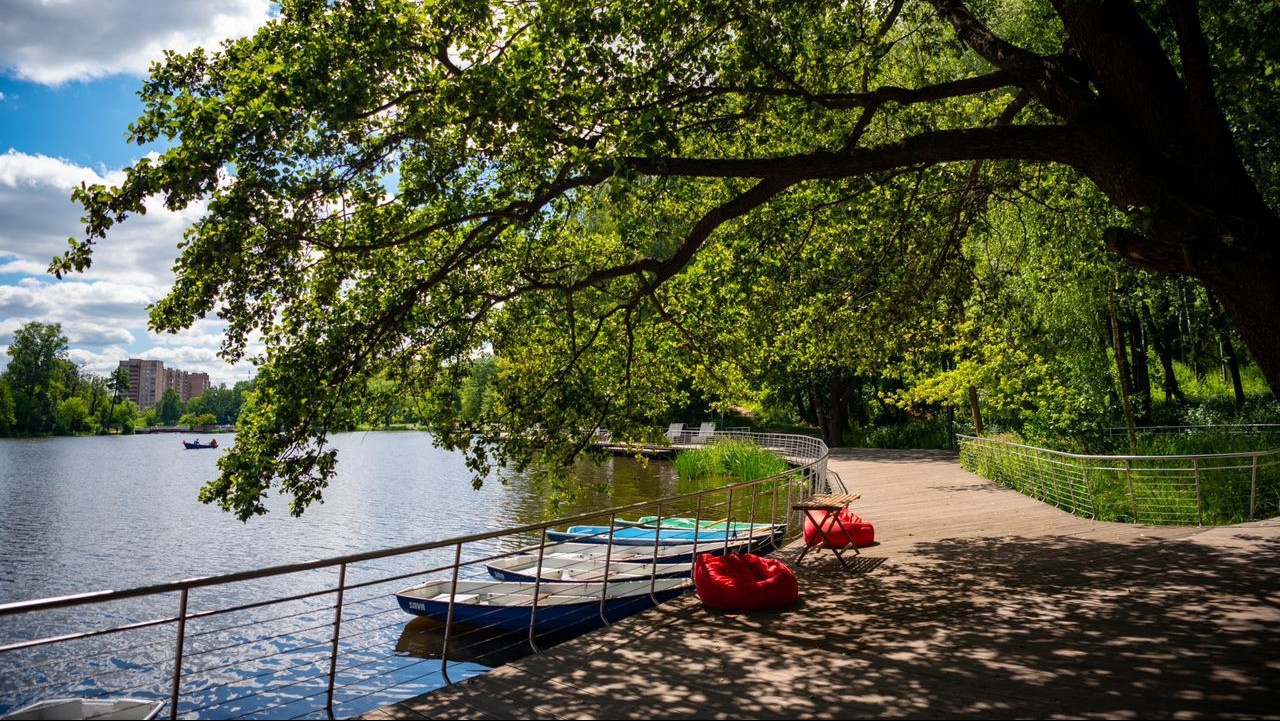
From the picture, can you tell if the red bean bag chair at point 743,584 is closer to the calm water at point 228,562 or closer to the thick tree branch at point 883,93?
the calm water at point 228,562

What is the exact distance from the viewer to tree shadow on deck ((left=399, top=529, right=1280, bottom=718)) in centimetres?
480

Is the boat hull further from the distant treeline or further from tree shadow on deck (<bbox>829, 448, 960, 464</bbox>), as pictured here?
the distant treeline

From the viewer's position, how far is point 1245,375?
3300 cm

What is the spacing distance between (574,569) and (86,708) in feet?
22.6

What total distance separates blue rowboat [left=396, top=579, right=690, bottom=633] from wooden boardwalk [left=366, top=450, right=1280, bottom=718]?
1.87m

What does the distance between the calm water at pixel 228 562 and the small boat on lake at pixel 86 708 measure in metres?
0.25

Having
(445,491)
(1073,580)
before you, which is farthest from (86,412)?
(1073,580)

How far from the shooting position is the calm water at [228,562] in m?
9.93

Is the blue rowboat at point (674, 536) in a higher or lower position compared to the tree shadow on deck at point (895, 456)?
lower

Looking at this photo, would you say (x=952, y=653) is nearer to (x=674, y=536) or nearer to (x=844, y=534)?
(x=844, y=534)

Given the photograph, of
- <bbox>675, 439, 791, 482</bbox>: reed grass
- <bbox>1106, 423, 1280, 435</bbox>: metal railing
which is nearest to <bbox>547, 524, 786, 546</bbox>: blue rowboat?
<bbox>675, 439, 791, 482</bbox>: reed grass

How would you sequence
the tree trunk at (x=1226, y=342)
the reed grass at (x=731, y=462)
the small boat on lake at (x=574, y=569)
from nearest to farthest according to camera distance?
1. the small boat on lake at (x=574, y=569)
2. the tree trunk at (x=1226, y=342)
3. the reed grass at (x=731, y=462)

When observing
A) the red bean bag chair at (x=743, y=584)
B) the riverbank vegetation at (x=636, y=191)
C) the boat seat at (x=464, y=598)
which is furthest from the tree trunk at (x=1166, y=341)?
the boat seat at (x=464, y=598)

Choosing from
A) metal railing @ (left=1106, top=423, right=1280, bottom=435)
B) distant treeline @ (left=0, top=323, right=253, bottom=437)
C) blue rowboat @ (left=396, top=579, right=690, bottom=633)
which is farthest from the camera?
distant treeline @ (left=0, top=323, right=253, bottom=437)
